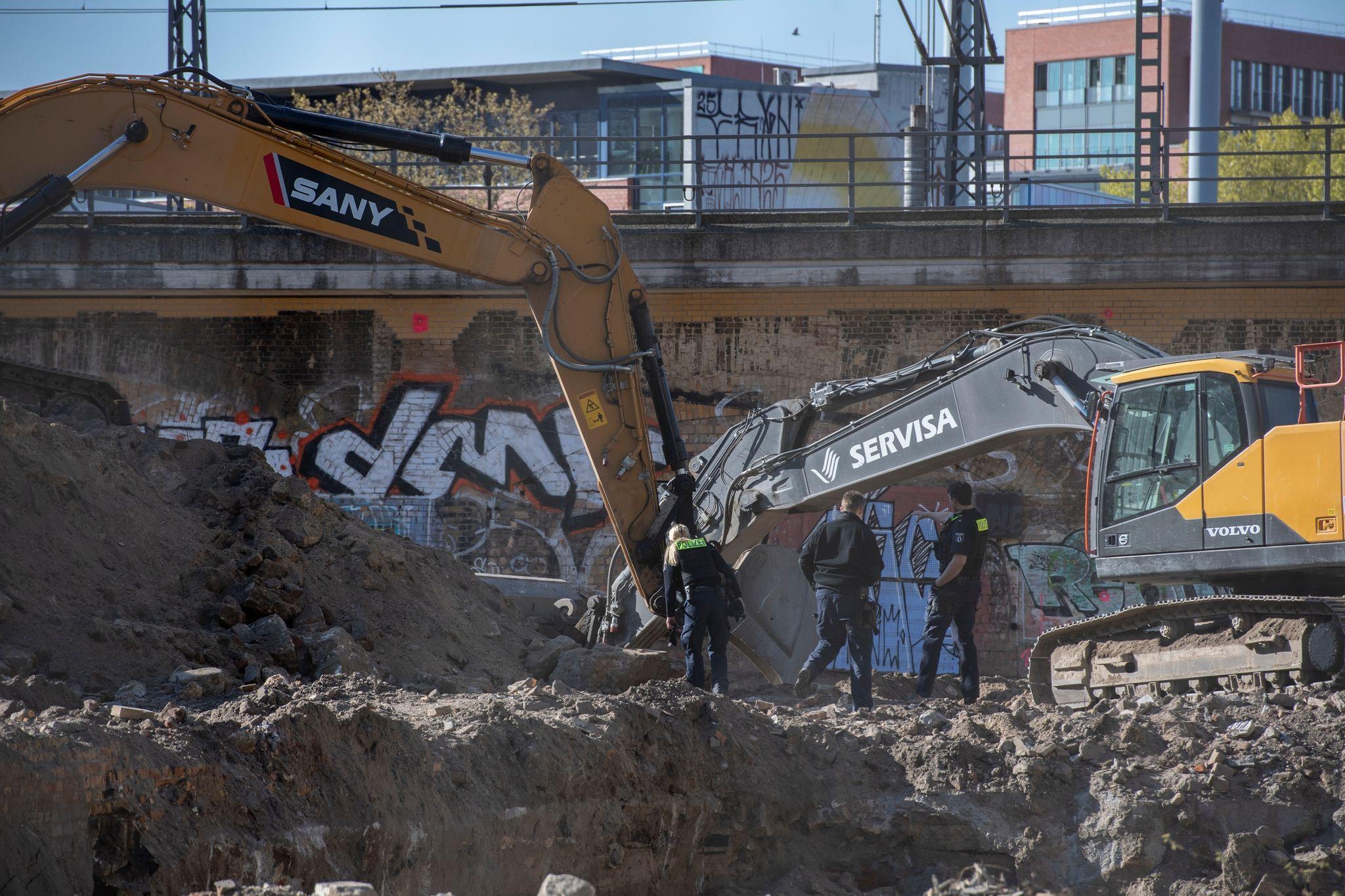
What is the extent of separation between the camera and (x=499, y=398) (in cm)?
1492

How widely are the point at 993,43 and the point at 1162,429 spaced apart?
11.6 meters

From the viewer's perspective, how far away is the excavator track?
8.30 meters

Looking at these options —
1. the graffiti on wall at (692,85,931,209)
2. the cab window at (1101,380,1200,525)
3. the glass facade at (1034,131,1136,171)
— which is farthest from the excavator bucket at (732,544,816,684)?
the glass facade at (1034,131,1136,171)

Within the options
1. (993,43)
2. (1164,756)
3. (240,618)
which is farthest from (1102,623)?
(993,43)

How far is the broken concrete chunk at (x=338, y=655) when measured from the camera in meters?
8.84

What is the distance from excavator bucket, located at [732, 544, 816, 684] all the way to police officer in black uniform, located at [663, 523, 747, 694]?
123 centimetres

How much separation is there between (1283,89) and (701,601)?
58.5 metres

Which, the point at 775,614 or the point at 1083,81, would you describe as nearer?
the point at 775,614

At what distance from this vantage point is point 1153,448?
29.1 ft

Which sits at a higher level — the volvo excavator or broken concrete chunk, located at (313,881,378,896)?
the volvo excavator

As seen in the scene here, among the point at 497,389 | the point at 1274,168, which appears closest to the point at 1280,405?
the point at 497,389

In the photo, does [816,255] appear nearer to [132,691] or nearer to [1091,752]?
[1091,752]

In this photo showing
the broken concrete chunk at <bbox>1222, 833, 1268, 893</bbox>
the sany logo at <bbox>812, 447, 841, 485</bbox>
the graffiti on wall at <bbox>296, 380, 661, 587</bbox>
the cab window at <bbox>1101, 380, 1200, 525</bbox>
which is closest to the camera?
the broken concrete chunk at <bbox>1222, 833, 1268, 893</bbox>

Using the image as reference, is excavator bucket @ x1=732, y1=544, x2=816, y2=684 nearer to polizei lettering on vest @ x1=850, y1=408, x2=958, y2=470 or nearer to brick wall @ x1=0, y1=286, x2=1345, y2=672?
polizei lettering on vest @ x1=850, y1=408, x2=958, y2=470
